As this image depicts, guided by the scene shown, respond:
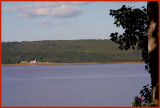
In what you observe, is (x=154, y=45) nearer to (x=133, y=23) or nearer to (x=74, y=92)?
(x=133, y=23)

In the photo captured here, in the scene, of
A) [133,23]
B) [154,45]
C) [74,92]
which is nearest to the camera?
[154,45]

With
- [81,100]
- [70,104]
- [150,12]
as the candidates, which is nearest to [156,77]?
[150,12]

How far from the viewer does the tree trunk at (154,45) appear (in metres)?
7.64

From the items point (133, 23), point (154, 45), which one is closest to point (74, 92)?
point (133, 23)

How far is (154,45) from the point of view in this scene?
7770 millimetres

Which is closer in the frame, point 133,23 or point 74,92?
point 133,23

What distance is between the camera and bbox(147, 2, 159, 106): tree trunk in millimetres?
7641

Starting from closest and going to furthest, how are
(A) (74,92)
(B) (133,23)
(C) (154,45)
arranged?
1. (C) (154,45)
2. (B) (133,23)
3. (A) (74,92)

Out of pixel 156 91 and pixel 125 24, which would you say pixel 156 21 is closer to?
pixel 156 91

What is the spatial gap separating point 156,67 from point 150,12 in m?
1.20

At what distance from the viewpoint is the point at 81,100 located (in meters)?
45.0

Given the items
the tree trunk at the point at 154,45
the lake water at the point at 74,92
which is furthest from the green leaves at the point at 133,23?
the lake water at the point at 74,92

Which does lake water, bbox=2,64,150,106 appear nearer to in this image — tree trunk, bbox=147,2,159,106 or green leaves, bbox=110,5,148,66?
green leaves, bbox=110,5,148,66

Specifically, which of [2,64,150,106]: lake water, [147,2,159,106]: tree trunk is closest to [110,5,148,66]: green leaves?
[147,2,159,106]: tree trunk
